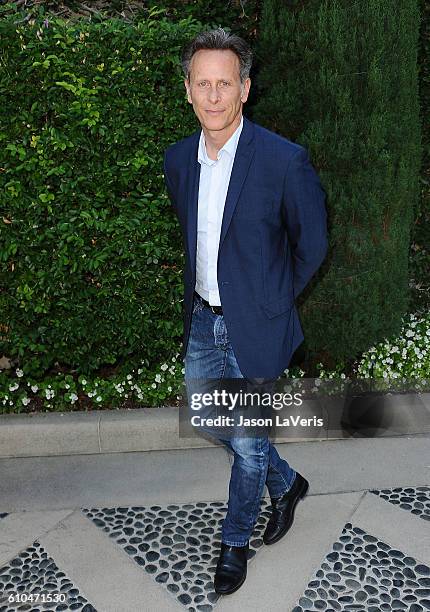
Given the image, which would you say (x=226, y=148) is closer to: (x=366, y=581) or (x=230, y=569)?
(x=230, y=569)

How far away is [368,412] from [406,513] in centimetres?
99

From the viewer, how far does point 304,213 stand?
2521 mm

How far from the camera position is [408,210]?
13.8 feet

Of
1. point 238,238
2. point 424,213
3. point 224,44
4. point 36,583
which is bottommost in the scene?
point 36,583

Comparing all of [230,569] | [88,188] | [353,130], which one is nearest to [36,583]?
[230,569]

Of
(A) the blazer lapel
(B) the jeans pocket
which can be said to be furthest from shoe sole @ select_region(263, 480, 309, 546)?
(A) the blazer lapel

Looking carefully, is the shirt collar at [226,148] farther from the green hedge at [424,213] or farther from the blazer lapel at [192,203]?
the green hedge at [424,213]

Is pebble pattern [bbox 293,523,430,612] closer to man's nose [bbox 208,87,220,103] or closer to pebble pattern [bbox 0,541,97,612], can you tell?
pebble pattern [bbox 0,541,97,612]

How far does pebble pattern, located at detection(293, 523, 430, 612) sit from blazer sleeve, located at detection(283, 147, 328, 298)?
1333 mm

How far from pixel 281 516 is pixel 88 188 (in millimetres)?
2205

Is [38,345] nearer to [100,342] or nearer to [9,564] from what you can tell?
[100,342]

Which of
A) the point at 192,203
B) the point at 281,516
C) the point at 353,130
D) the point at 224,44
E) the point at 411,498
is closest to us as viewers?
the point at 224,44

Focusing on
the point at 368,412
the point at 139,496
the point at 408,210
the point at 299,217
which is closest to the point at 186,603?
the point at 139,496

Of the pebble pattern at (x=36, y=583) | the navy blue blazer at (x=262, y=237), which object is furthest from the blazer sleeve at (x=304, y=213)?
the pebble pattern at (x=36, y=583)
